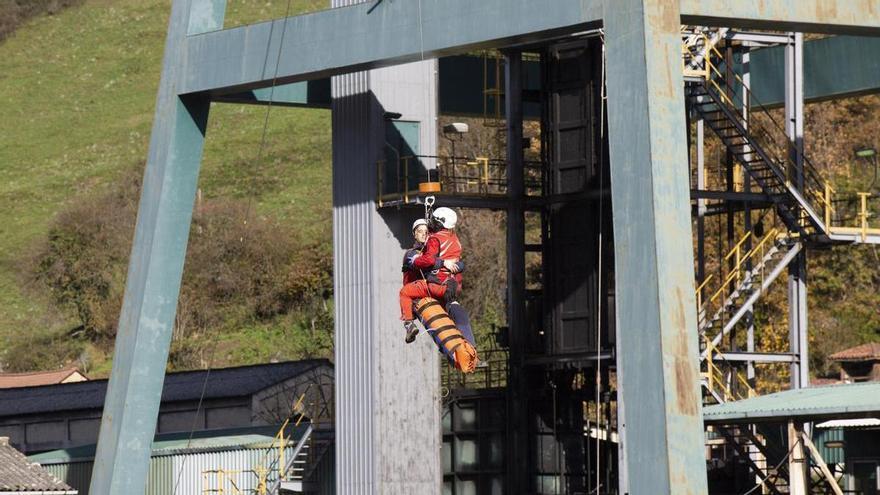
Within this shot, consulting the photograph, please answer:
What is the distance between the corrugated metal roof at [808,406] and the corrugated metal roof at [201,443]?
1094 cm

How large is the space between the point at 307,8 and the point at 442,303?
280 ft

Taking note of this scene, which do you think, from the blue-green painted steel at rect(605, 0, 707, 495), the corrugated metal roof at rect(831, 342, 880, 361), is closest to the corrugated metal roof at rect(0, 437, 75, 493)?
the corrugated metal roof at rect(831, 342, 880, 361)

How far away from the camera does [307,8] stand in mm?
108250

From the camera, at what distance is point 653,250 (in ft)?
77.2

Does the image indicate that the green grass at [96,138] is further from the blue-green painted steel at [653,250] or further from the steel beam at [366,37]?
the blue-green painted steel at [653,250]

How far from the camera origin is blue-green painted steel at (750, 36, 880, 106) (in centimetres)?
4231

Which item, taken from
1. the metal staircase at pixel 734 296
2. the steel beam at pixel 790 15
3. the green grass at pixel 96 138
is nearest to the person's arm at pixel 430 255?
the steel beam at pixel 790 15

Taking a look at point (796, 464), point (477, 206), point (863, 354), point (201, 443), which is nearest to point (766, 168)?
point (477, 206)

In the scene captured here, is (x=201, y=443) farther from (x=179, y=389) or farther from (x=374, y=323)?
(x=179, y=389)

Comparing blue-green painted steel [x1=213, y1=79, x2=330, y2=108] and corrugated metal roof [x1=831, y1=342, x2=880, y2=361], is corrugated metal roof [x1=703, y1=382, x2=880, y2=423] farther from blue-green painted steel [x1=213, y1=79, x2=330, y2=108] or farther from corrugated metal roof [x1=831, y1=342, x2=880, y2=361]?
corrugated metal roof [x1=831, y1=342, x2=880, y2=361]

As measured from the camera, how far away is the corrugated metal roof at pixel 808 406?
96.7ft

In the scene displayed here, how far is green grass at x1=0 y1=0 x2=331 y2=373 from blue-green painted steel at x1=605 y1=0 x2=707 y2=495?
165 feet

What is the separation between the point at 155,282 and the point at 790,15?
47.1ft

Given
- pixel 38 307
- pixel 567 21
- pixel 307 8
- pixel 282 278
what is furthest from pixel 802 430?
pixel 307 8
